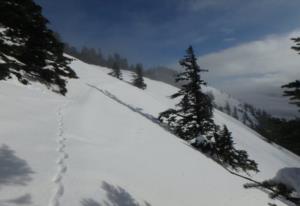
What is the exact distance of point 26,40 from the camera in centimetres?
720

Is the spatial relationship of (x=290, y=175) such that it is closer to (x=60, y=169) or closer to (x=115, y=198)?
(x=115, y=198)

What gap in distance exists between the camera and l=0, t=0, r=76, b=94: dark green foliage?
6484 mm

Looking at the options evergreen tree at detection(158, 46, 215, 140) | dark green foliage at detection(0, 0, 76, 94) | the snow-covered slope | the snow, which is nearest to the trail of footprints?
the snow-covered slope

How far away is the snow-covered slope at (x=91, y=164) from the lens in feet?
21.6

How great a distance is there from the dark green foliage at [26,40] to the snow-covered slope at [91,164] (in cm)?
239

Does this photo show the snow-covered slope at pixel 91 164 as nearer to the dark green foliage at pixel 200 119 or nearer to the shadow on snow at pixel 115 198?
the shadow on snow at pixel 115 198

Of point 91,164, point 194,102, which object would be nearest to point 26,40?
point 91,164

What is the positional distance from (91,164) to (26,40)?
413 cm

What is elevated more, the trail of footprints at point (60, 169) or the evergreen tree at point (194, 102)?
the evergreen tree at point (194, 102)

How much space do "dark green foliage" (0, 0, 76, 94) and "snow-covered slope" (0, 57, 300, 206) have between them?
2.39m

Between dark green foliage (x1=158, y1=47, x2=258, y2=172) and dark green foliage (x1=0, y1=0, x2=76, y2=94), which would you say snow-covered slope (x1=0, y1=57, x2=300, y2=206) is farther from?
dark green foliage (x1=158, y1=47, x2=258, y2=172)

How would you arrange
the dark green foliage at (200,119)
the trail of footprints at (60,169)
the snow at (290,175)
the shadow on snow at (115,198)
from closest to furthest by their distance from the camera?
the trail of footprints at (60,169), the shadow on snow at (115,198), the dark green foliage at (200,119), the snow at (290,175)

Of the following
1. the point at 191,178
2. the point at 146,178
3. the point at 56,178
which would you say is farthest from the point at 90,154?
the point at 191,178

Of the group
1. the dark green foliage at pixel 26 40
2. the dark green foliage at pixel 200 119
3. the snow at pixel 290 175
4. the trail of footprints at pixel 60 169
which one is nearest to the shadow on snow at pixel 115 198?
the trail of footprints at pixel 60 169
